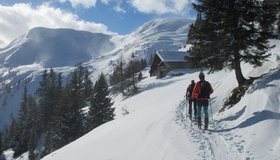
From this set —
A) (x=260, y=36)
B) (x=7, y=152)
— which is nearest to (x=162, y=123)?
(x=260, y=36)

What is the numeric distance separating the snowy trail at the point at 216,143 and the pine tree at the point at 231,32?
6.25m

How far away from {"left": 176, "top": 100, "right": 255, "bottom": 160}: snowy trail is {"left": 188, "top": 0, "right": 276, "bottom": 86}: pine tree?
20.5 ft

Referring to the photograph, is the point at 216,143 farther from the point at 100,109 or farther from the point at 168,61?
the point at 168,61

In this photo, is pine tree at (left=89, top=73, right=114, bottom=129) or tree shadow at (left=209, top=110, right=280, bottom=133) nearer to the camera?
tree shadow at (left=209, top=110, right=280, bottom=133)

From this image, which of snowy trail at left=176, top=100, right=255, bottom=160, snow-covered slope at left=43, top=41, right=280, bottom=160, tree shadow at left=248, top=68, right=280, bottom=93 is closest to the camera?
snowy trail at left=176, top=100, right=255, bottom=160

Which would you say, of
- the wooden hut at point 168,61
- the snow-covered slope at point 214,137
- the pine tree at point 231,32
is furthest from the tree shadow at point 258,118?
the wooden hut at point 168,61

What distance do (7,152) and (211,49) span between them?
65.9 metres

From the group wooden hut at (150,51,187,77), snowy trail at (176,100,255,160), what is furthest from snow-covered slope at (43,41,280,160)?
wooden hut at (150,51,187,77)

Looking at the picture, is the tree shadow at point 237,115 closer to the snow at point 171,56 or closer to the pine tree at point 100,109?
the pine tree at point 100,109

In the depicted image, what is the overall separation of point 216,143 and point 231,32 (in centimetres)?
963

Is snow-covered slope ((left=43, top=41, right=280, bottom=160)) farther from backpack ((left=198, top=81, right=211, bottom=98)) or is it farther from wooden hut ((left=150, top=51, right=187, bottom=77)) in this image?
wooden hut ((left=150, top=51, right=187, bottom=77))

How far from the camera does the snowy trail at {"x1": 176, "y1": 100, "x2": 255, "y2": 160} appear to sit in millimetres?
12266

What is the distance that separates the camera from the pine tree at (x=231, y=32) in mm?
21844

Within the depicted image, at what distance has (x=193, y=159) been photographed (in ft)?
39.6
